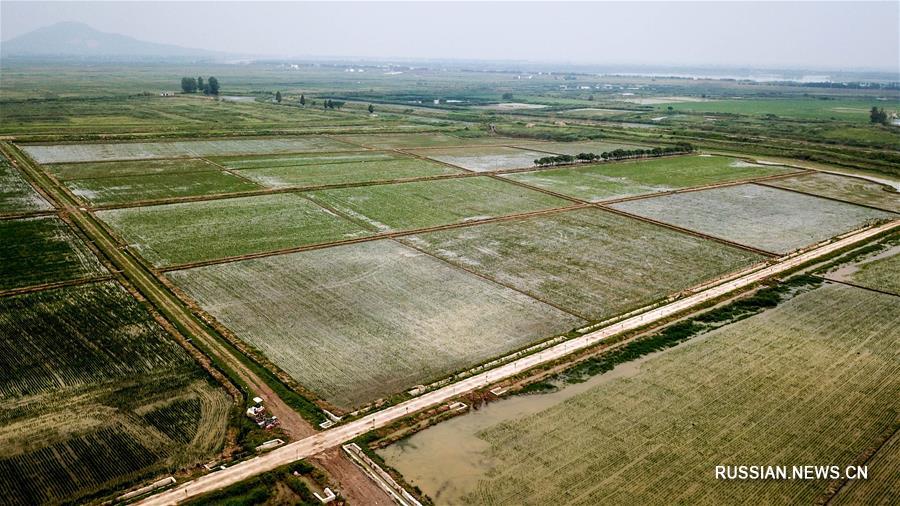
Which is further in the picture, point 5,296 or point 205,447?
point 5,296

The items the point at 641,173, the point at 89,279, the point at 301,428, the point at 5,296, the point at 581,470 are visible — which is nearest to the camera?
the point at 581,470

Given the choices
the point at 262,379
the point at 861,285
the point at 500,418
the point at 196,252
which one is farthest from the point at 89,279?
the point at 861,285

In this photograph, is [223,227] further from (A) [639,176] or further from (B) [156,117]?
(B) [156,117]

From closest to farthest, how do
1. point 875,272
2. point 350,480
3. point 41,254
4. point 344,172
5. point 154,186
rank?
point 350,480, point 41,254, point 875,272, point 154,186, point 344,172

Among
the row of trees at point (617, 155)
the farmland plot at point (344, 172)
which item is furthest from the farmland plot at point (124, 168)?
the row of trees at point (617, 155)

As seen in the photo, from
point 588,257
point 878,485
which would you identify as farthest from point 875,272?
point 878,485

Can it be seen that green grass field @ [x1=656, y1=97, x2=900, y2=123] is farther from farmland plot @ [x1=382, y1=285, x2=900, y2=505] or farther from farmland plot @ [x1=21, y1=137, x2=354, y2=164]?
farmland plot @ [x1=382, y1=285, x2=900, y2=505]

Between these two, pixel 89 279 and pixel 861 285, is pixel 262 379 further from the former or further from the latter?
pixel 861 285
